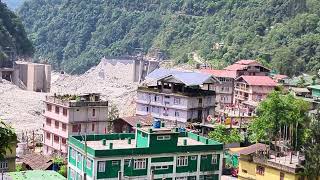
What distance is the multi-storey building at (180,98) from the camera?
44.2 metres

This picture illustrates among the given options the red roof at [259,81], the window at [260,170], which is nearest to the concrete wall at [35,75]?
the red roof at [259,81]

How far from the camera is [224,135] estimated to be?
1533 inches

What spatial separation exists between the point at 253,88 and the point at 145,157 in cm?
3268

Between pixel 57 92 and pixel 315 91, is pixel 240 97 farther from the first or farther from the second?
pixel 57 92

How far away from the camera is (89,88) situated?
9231 centimetres

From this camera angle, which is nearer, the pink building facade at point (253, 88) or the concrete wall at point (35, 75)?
the pink building facade at point (253, 88)

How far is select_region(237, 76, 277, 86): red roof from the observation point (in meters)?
57.1

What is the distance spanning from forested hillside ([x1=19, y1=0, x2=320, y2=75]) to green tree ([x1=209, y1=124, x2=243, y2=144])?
36.3 metres

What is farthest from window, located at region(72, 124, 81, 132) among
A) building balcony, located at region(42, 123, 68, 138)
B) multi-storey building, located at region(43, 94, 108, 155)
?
building balcony, located at region(42, 123, 68, 138)

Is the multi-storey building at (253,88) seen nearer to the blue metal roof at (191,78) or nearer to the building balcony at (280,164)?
the blue metal roof at (191,78)

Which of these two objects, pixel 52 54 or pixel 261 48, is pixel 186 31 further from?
pixel 52 54

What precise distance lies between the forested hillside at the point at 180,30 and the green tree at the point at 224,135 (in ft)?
119

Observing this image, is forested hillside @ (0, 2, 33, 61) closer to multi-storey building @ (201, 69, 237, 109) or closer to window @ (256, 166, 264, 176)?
multi-storey building @ (201, 69, 237, 109)

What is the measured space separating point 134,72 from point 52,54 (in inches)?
2249
